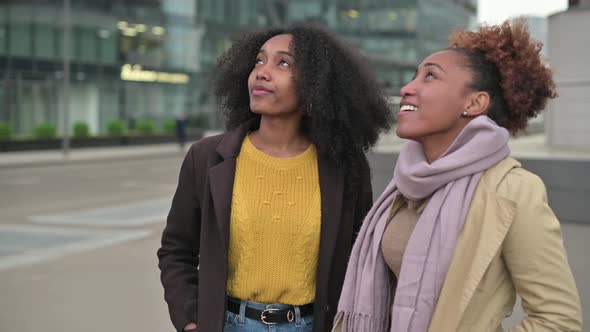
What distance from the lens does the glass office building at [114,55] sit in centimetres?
3322

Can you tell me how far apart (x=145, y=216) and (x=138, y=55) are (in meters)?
28.1

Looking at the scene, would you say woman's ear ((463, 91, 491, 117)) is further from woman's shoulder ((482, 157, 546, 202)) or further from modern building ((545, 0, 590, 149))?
modern building ((545, 0, 590, 149))

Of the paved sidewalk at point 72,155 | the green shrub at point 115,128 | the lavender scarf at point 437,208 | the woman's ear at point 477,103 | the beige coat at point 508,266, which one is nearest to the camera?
the beige coat at point 508,266

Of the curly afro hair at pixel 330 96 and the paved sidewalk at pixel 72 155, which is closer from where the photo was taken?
the curly afro hair at pixel 330 96

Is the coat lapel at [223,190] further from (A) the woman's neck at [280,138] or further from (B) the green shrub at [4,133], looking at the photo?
(B) the green shrub at [4,133]

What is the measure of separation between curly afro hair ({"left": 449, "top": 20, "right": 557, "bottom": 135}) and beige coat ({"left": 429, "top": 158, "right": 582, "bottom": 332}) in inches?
11.2

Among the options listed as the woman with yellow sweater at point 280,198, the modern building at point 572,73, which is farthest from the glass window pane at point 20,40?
the woman with yellow sweater at point 280,198

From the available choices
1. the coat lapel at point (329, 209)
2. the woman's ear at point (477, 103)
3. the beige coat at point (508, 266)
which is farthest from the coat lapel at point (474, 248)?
the coat lapel at point (329, 209)

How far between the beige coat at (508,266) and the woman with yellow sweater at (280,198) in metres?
0.76

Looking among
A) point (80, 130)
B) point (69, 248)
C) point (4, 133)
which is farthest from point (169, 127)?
point (69, 248)

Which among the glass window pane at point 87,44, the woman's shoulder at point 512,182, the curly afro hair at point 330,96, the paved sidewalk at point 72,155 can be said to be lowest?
the paved sidewalk at point 72,155

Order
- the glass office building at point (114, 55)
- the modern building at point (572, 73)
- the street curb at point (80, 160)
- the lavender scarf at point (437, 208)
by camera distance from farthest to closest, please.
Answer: the glass office building at point (114, 55)
the street curb at point (80, 160)
the modern building at point (572, 73)
the lavender scarf at point (437, 208)

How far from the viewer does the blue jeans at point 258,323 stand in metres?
2.68

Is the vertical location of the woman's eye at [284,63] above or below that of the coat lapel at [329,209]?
above
